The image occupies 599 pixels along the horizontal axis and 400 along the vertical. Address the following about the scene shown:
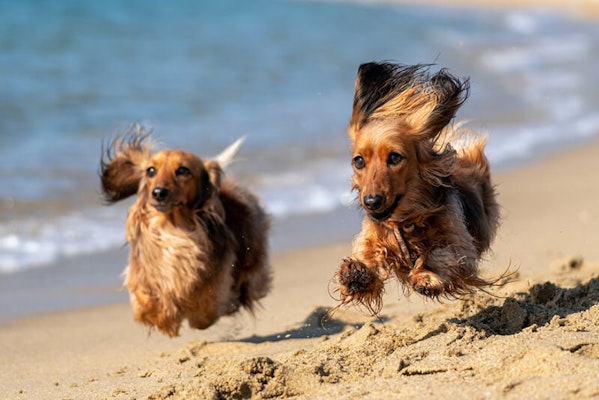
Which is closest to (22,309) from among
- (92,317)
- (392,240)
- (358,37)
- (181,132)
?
(92,317)

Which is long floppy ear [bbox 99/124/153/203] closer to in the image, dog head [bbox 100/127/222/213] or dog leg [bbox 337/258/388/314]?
dog head [bbox 100/127/222/213]

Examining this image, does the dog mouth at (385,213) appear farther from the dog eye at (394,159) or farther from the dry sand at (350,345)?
the dry sand at (350,345)

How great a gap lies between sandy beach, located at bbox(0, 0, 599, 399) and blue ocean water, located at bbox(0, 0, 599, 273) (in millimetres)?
795

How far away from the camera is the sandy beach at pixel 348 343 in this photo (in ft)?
13.1

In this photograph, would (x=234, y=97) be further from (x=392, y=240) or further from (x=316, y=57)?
(x=392, y=240)

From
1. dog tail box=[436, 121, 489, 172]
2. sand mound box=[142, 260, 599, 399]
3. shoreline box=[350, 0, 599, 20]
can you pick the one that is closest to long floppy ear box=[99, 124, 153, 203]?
sand mound box=[142, 260, 599, 399]

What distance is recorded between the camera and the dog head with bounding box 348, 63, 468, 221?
470cm

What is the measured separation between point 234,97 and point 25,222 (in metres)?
6.15

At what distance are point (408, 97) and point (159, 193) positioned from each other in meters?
1.63

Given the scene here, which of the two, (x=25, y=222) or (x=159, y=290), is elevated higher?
(x=25, y=222)

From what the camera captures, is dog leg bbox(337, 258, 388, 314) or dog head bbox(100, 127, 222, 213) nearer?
dog leg bbox(337, 258, 388, 314)

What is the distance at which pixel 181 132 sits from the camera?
→ 1229cm

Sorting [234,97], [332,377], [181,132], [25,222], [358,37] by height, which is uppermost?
[358,37]

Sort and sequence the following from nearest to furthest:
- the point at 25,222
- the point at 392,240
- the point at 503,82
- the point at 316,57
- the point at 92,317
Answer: the point at 392,240 < the point at 92,317 < the point at 25,222 < the point at 503,82 < the point at 316,57
